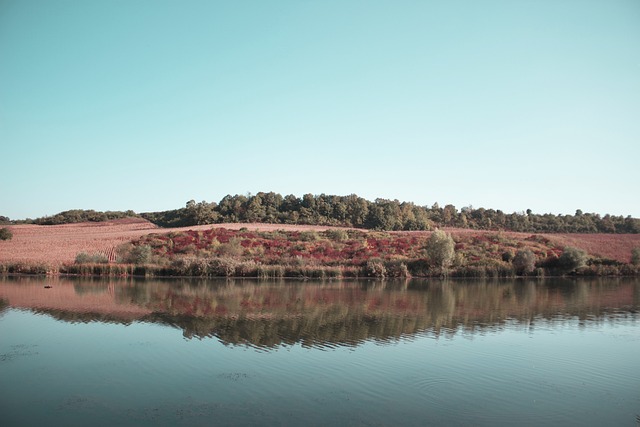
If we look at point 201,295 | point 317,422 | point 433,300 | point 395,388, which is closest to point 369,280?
point 433,300

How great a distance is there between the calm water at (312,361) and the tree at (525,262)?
65.5 ft

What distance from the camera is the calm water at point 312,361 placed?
11.0m

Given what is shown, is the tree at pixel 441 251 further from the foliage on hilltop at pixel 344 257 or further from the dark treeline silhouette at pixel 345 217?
the dark treeline silhouette at pixel 345 217

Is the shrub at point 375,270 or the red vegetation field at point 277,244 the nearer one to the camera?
the shrub at point 375,270

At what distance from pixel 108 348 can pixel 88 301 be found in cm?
1151

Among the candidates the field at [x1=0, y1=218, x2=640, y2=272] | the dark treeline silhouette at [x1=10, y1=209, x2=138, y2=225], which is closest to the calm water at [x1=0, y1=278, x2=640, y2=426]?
the field at [x1=0, y1=218, x2=640, y2=272]

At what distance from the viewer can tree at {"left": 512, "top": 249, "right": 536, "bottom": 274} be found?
161 ft

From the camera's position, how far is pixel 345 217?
90.2 metres

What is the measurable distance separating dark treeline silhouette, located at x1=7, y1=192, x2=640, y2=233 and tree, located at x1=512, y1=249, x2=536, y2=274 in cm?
3428

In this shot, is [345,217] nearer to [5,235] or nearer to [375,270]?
[375,270]

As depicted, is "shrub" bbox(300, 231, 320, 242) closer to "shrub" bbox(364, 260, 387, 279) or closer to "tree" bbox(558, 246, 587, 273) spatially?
"shrub" bbox(364, 260, 387, 279)

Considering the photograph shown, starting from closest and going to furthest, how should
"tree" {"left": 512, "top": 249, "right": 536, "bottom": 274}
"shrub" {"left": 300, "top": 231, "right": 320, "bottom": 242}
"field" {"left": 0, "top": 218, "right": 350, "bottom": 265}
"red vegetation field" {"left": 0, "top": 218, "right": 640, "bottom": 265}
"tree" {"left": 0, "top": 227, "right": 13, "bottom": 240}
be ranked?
"field" {"left": 0, "top": 218, "right": 350, "bottom": 265}
"tree" {"left": 512, "top": 249, "right": 536, "bottom": 274}
"red vegetation field" {"left": 0, "top": 218, "right": 640, "bottom": 265}
"tree" {"left": 0, "top": 227, "right": 13, "bottom": 240}
"shrub" {"left": 300, "top": 231, "right": 320, "bottom": 242}

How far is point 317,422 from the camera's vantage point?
33.7ft

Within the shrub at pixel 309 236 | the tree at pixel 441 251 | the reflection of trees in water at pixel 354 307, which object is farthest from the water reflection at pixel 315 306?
the shrub at pixel 309 236
